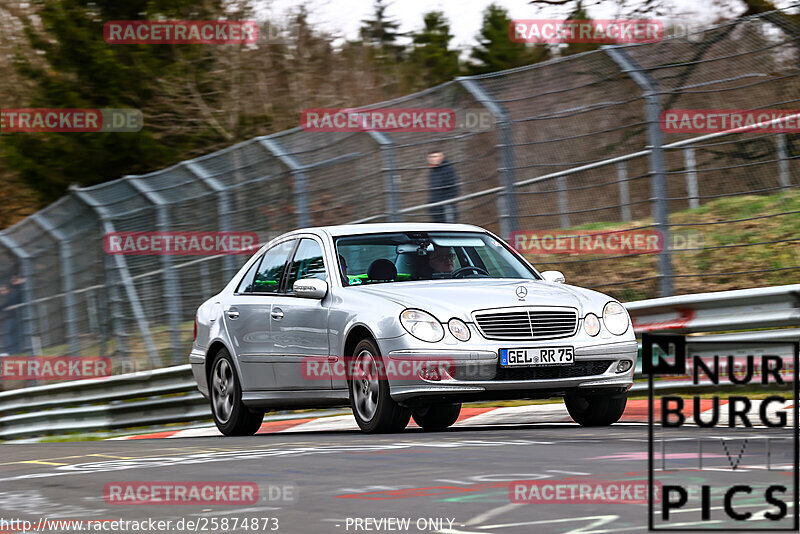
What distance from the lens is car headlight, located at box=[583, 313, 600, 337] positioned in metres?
9.09

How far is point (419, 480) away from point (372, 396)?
295 centimetres

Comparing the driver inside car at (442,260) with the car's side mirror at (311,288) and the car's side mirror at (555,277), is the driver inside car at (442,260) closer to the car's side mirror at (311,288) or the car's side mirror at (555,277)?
the car's side mirror at (555,277)

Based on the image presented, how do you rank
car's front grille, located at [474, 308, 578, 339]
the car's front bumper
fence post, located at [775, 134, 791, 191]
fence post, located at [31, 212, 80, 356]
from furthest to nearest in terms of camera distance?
fence post, located at [31, 212, 80, 356] < fence post, located at [775, 134, 791, 191] < car's front grille, located at [474, 308, 578, 339] < the car's front bumper

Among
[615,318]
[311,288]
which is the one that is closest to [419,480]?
[615,318]

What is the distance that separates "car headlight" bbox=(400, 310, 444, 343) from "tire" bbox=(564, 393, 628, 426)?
1067 millimetres

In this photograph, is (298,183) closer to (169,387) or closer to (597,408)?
(169,387)

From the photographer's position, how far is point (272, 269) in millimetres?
11031

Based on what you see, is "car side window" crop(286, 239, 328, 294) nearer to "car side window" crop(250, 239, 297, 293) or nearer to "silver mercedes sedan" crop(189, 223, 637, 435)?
"silver mercedes sedan" crop(189, 223, 637, 435)

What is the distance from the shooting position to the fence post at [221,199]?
15922 millimetres

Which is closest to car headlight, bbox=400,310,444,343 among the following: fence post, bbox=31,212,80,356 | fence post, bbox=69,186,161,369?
fence post, bbox=69,186,161,369

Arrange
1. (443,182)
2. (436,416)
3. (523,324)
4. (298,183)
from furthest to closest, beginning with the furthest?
(298,183)
(443,182)
(436,416)
(523,324)

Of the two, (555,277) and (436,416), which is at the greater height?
(555,277)

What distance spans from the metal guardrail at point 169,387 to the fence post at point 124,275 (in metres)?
1.12

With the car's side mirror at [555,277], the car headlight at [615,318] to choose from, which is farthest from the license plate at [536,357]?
the car's side mirror at [555,277]
